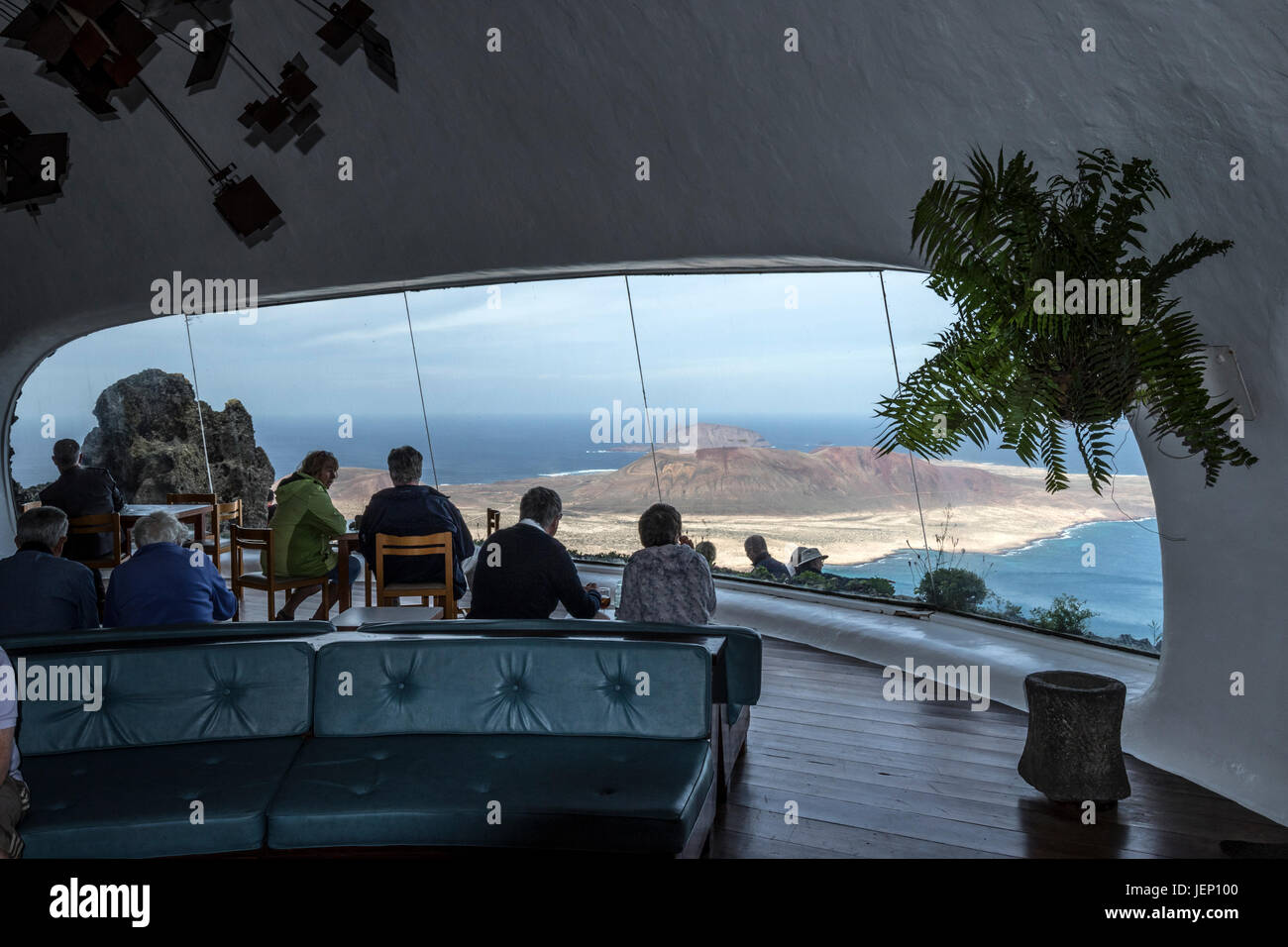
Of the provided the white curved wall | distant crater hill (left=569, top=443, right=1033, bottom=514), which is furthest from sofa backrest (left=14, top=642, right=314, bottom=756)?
distant crater hill (left=569, top=443, right=1033, bottom=514)

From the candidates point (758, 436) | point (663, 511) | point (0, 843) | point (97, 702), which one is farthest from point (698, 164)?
point (0, 843)

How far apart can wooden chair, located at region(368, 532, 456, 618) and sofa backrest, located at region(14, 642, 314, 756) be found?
165 cm

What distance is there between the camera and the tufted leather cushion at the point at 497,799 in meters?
2.58

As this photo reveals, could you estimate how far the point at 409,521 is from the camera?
5164 mm

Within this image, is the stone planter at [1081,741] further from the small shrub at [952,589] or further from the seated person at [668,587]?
the small shrub at [952,589]

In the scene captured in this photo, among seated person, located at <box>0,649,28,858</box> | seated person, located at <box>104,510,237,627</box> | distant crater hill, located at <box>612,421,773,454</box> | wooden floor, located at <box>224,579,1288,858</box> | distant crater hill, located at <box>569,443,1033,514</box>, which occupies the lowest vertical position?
wooden floor, located at <box>224,579,1288,858</box>

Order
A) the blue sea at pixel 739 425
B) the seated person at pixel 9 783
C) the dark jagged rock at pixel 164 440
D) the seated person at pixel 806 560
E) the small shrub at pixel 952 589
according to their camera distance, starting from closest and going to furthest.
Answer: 1. the seated person at pixel 9 783
2. the blue sea at pixel 739 425
3. the small shrub at pixel 952 589
4. the seated person at pixel 806 560
5. the dark jagged rock at pixel 164 440

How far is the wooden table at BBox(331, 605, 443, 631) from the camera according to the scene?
3737 mm

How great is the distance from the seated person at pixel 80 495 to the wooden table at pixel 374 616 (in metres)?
3.37

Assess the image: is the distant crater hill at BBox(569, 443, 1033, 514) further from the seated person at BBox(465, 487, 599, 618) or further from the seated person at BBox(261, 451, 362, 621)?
the seated person at BBox(465, 487, 599, 618)

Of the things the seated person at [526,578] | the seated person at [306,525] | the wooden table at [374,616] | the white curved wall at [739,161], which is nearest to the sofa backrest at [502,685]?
the wooden table at [374,616]

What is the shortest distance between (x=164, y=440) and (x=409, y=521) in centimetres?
567

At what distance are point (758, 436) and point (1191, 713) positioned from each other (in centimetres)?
398

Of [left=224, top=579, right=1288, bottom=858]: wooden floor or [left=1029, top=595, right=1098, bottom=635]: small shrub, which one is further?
[left=1029, top=595, right=1098, bottom=635]: small shrub
